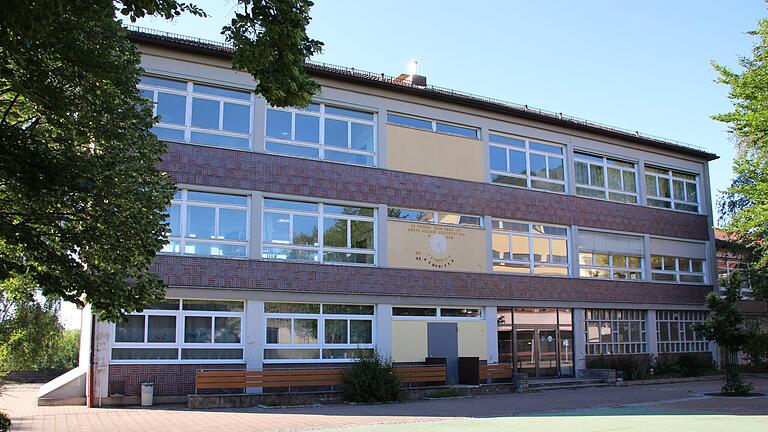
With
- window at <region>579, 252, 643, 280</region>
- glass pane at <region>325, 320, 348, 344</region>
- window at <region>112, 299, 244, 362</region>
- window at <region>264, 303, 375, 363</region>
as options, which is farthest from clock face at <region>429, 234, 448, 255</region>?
window at <region>112, 299, 244, 362</region>

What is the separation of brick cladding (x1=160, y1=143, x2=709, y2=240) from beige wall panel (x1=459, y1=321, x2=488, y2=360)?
3.64m

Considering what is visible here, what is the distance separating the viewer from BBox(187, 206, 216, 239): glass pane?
18.5 metres

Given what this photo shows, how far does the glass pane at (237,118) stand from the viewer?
1945 cm

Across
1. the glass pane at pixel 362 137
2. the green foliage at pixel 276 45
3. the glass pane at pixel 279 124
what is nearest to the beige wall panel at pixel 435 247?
the glass pane at pixel 362 137

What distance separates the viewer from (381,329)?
20.8 m

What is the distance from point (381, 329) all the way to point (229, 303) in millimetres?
4574

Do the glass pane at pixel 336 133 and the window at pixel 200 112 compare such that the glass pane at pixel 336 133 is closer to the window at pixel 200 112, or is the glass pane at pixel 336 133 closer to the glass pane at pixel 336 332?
the window at pixel 200 112

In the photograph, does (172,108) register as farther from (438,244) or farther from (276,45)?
(276,45)

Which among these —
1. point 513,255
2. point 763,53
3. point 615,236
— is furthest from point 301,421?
point 763,53

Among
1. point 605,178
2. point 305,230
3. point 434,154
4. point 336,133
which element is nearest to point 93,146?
point 305,230

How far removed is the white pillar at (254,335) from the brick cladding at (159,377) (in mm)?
1068

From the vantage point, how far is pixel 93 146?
9609 millimetres

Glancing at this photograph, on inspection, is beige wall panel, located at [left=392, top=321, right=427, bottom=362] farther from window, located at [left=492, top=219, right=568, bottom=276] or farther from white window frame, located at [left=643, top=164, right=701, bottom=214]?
white window frame, located at [left=643, top=164, right=701, bottom=214]

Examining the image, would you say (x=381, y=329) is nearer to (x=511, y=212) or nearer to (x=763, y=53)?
(x=511, y=212)
